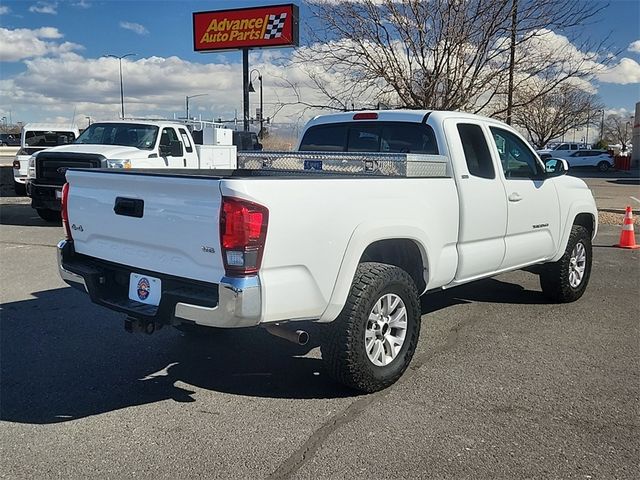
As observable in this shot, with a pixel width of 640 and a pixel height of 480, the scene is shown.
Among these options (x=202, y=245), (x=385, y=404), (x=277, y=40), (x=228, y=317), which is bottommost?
(x=385, y=404)

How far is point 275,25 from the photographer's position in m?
22.5

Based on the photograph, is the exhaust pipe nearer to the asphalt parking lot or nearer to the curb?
the asphalt parking lot

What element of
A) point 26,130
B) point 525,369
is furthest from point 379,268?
point 26,130

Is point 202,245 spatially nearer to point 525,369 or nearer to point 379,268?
point 379,268

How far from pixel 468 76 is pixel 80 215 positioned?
10.5 metres

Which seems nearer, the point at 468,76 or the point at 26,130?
the point at 468,76

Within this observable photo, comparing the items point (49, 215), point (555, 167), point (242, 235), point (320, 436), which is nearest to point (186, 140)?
point (49, 215)

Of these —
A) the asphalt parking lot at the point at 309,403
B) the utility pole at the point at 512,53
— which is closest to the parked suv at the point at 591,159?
the utility pole at the point at 512,53

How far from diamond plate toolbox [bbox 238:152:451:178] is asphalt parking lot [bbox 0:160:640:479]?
1.50 m

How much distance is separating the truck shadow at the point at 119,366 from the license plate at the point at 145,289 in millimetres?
743

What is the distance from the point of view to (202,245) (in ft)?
11.6

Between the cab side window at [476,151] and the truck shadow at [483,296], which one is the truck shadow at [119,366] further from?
the cab side window at [476,151]

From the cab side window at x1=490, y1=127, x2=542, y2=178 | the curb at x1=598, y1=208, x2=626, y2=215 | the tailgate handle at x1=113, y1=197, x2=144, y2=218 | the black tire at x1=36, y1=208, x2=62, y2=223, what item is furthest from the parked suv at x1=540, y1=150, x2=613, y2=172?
the tailgate handle at x1=113, y1=197, x2=144, y2=218

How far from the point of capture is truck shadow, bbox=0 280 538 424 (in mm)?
4156
